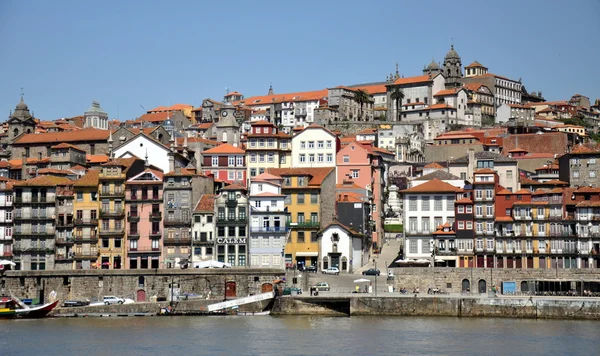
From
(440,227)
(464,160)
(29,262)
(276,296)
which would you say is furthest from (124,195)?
(464,160)

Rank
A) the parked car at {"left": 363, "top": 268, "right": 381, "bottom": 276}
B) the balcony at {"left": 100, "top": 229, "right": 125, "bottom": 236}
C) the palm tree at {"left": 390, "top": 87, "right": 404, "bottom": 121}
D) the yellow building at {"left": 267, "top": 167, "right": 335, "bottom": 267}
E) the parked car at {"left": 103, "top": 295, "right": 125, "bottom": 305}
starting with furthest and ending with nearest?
the palm tree at {"left": 390, "top": 87, "right": 404, "bottom": 121} < the yellow building at {"left": 267, "top": 167, "right": 335, "bottom": 267} < the balcony at {"left": 100, "top": 229, "right": 125, "bottom": 236} < the parked car at {"left": 363, "top": 268, "right": 381, "bottom": 276} < the parked car at {"left": 103, "top": 295, "right": 125, "bottom": 305}

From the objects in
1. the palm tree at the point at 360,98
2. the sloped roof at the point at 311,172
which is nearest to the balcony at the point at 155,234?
the sloped roof at the point at 311,172

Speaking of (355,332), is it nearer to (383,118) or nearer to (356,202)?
Result: (356,202)

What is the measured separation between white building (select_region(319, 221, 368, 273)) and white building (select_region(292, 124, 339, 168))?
15.8 m

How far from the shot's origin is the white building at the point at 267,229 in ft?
313

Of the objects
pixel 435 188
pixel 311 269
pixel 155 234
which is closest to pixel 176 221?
pixel 155 234

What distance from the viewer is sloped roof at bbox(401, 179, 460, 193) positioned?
99625 millimetres

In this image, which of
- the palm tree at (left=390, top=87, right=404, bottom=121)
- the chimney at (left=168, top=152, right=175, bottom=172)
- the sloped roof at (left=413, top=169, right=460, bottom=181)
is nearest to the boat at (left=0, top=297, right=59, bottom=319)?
the chimney at (left=168, top=152, right=175, bottom=172)

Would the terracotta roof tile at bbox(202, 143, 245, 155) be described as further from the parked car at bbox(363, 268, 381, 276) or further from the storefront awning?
the parked car at bbox(363, 268, 381, 276)

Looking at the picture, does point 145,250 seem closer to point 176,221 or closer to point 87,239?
point 176,221

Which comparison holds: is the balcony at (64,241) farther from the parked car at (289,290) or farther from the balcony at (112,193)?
the parked car at (289,290)

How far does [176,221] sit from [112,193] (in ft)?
21.3

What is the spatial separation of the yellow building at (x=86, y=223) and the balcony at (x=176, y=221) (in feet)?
21.3

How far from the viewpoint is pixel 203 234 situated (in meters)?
96.4
